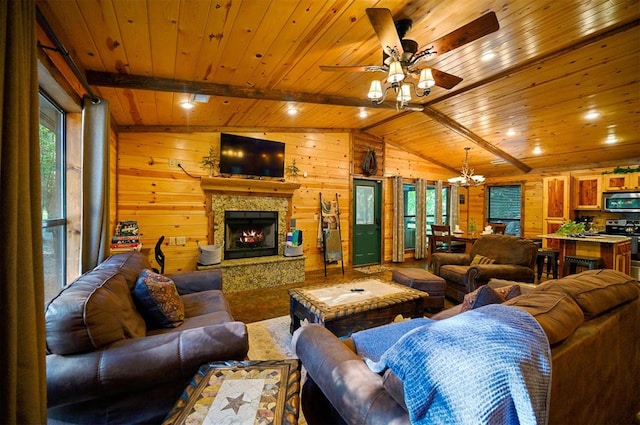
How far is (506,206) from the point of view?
7.54 meters

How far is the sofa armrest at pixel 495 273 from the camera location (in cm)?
334

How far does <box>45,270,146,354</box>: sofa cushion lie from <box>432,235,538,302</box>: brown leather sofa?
3.41m

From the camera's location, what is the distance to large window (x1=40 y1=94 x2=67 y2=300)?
2.08m

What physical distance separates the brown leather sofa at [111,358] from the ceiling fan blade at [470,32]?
2473 mm

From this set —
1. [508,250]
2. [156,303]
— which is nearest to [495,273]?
[508,250]

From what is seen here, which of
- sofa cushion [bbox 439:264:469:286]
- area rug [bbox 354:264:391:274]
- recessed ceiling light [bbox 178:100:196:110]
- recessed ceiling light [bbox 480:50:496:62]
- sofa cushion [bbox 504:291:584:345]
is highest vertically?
recessed ceiling light [bbox 480:50:496:62]

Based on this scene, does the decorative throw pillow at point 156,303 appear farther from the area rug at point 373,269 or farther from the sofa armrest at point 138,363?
the area rug at point 373,269

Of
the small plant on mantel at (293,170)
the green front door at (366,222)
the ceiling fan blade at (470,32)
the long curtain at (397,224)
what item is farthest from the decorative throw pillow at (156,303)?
the long curtain at (397,224)

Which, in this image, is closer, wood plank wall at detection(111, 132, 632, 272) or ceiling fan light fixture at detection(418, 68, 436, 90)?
ceiling fan light fixture at detection(418, 68, 436, 90)

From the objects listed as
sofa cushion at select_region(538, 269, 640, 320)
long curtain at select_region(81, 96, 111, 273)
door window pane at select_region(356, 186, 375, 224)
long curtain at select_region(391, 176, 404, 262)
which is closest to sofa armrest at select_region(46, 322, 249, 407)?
long curtain at select_region(81, 96, 111, 273)

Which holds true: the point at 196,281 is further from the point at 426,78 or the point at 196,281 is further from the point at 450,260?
the point at 450,260

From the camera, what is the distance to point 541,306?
3.78ft

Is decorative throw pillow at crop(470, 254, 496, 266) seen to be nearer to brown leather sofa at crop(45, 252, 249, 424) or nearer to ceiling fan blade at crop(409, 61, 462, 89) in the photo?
ceiling fan blade at crop(409, 61, 462, 89)

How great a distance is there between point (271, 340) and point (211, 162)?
9.94ft
